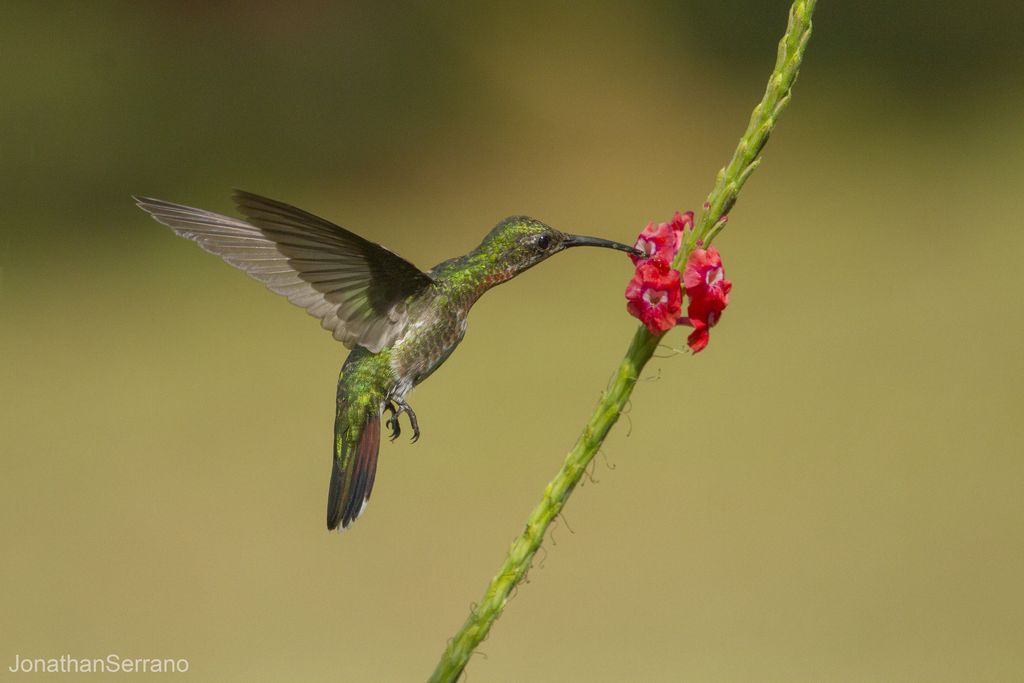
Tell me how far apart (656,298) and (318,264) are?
0.36 meters

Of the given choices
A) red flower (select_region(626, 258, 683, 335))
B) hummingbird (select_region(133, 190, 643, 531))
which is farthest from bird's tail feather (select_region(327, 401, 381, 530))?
red flower (select_region(626, 258, 683, 335))

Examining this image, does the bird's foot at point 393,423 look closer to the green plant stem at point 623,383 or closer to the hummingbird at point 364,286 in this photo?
the hummingbird at point 364,286

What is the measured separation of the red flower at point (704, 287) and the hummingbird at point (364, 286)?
135 mm

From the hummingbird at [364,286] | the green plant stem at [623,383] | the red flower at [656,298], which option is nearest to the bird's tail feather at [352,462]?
the hummingbird at [364,286]

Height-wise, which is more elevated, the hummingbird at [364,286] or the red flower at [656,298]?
the hummingbird at [364,286]

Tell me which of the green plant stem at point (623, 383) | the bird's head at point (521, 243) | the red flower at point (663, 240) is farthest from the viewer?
the bird's head at point (521, 243)

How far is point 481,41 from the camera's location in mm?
7324

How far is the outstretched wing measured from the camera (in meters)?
0.99

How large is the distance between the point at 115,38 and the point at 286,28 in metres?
1.06

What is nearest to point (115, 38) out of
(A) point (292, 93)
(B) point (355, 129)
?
(A) point (292, 93)

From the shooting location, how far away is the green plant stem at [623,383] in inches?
32.2

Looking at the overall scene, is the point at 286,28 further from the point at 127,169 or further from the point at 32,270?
the point at 32,270

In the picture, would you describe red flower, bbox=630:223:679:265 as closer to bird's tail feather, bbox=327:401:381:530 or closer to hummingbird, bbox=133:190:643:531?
hummingbird, bbox=133:190:643:531

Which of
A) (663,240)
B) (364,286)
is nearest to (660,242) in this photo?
(663,240)
